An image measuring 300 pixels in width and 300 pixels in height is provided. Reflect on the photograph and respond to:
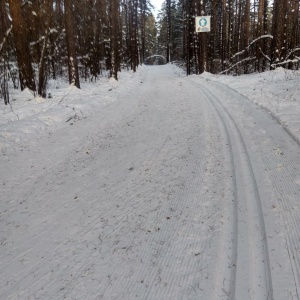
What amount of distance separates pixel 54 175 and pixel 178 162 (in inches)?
86.4

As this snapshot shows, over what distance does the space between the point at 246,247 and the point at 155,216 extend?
1.15 meters

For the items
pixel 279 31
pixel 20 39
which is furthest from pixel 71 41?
pixel 279 31

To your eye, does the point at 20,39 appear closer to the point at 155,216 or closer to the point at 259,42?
the point at 155,216

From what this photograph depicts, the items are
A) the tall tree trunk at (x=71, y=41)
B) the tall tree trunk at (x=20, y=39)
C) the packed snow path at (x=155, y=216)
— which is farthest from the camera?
the tall tree trunk at (x=71, y=41)

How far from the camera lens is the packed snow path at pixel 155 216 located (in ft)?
8.54

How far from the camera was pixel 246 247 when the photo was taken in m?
2.92

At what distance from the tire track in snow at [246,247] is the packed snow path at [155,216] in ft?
0.03

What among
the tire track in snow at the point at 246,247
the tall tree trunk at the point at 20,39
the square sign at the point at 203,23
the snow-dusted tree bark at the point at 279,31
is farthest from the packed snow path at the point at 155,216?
the square sign at the point at 203,23

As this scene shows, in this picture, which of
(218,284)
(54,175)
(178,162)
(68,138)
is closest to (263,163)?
(178,162)

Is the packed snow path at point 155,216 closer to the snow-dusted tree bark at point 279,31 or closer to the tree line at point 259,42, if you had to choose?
the tree line at point 259,42

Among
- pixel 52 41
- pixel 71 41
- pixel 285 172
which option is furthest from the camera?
pixel 52 41

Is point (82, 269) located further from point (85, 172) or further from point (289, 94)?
point (289, 94)

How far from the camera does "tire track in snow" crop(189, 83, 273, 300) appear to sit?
8.01 ft

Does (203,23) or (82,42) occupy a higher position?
(203,23)
